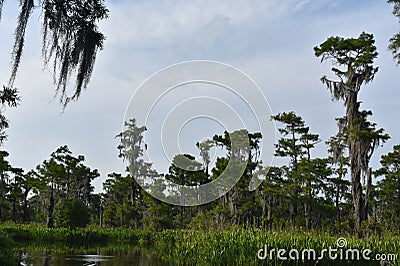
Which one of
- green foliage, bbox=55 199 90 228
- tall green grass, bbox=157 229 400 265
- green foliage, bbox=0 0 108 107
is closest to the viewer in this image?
green foliage, bbox=0 0 108 107

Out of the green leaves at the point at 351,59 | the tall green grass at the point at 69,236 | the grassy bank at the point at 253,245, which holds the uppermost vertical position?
the green leaves at the point at 351,59

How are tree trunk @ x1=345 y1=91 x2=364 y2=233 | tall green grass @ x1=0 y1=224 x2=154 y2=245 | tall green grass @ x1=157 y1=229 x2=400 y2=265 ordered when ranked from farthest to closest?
tall green grass @ x1=0 y1=224 x2=154 y2=245 → tree trunk @ x1=345 y1=91 x2=364 y2=233 → tall green grass @ x1=157 y1=229 x2=400 y2=265

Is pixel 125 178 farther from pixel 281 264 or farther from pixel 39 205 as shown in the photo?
pixel 281 264

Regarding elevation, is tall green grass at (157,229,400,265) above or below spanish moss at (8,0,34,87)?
below

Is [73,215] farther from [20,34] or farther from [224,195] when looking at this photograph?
Result: [20,34]

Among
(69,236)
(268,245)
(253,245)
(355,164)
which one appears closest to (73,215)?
(69,236)

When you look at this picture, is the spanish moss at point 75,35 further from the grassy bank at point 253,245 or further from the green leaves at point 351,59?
the green leaves at point 351,59

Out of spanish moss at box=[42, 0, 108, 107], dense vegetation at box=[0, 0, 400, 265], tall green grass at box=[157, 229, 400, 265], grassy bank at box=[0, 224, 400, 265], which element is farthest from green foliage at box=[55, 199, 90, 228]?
spanish moss at box=[42, 0, 108, 107]

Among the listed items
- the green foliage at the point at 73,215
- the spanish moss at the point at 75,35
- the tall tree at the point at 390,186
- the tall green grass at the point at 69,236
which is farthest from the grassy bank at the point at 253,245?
the tall tree at the point at 390,186

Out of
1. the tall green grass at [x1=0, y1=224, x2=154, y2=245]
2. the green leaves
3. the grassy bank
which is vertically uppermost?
the green leaves

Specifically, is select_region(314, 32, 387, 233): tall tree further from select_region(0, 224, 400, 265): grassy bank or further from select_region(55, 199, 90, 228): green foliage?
select_region(55, 199, 90, 228): green foliage

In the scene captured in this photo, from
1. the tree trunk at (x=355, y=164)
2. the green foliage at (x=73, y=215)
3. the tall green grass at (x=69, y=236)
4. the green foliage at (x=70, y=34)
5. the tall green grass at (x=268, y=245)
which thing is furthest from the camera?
the green foliage at (x=73, y=215)

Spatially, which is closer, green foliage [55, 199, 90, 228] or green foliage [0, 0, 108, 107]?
green foliage [0, 0, 108, 107]

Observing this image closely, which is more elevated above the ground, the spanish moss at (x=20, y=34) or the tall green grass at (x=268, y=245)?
the spanish moss at (x=20, y=34)
